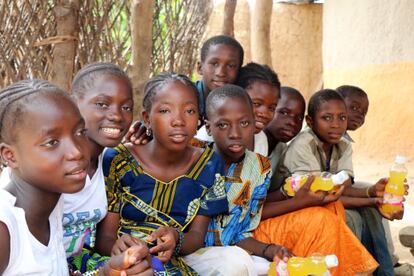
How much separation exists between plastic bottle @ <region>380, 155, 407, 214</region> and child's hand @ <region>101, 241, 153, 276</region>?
1.57 metres

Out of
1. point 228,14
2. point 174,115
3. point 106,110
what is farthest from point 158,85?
point 228,14

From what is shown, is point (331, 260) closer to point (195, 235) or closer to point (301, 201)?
point (301, 201)

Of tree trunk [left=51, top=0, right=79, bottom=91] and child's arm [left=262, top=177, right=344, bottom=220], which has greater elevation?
tree trunk [left=51, top=0, right=79, bottom=91]

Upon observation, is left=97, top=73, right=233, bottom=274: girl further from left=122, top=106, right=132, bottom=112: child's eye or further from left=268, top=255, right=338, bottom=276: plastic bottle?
left=268, top=255, right=338, bottom=276: plastic bottle

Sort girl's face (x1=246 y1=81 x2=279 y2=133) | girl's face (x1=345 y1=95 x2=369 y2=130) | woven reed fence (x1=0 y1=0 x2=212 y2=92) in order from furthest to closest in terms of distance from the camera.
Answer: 1. girl's face (x1=345 y1=95 x2=369 y2=130)
2. woven reed fence (x1=0 y1=0 x2=212 y2=92)
3. girl's face (x1=246 y1=81 x2=279 y2=133)

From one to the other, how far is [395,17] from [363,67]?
27.4 inches

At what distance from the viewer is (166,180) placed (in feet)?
7.33

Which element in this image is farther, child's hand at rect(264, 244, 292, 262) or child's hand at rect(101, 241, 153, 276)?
child's hand at rect(264, 244, 292, 262)

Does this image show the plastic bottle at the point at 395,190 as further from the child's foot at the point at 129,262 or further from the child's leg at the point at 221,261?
the child's foot at the point at 129,262

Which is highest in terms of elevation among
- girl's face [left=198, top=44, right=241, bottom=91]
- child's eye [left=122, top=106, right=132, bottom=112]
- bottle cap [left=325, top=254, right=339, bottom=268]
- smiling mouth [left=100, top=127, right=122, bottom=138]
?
girl's face [left=198, top=44, right=241, bottom=91]

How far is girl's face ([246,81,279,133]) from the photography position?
9.09ft

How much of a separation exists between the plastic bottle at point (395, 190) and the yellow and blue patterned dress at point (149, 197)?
1034mm

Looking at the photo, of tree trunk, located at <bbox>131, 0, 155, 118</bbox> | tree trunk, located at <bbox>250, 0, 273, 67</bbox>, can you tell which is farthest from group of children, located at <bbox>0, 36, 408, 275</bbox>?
tree trunk, located at <bbox>250, 0, 273, 67</bbox>

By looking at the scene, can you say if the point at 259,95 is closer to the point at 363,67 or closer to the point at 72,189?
the point at 72,189
